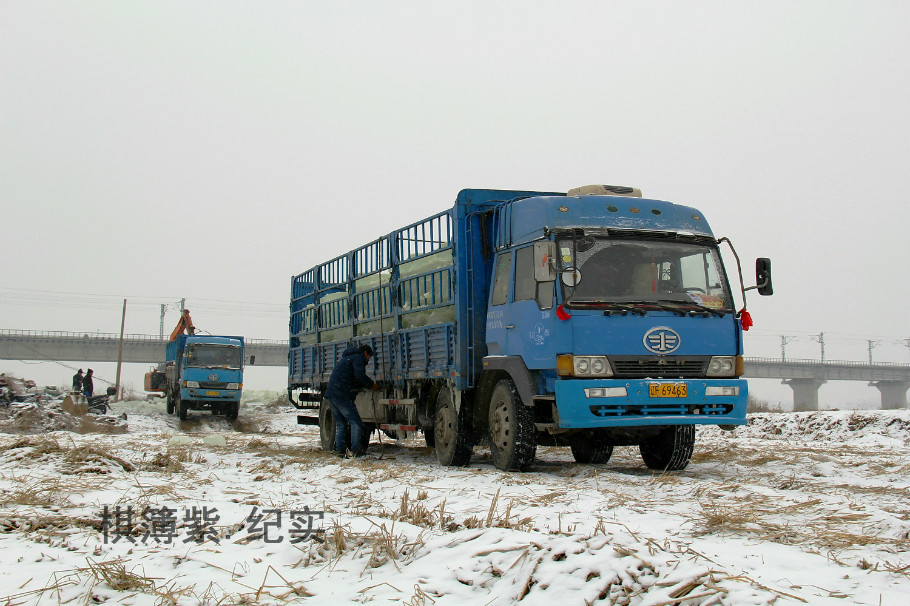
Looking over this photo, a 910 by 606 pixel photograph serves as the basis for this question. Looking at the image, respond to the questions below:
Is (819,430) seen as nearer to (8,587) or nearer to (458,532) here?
(458,532)

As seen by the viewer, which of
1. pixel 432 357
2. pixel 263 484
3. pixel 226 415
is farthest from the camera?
pixel 226 415

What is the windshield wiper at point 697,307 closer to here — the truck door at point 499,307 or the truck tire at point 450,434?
the truck door at point 499,307

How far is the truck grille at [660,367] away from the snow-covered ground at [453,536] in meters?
1.11

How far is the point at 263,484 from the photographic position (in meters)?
8.80

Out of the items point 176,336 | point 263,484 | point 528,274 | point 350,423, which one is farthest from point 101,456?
point 176,336

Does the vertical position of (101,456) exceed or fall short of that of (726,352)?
it falls short

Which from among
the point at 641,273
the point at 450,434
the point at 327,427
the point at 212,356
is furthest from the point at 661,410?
the point at 212,356

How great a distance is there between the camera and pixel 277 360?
73.9 m

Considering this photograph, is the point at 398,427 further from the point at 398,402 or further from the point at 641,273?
the point at 641,273

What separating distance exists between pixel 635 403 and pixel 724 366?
129 centimetres

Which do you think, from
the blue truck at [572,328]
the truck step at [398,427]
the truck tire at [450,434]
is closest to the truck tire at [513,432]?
the blue truck at [572,328]

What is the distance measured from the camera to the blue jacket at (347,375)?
42.0 ft

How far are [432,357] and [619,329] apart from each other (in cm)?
317

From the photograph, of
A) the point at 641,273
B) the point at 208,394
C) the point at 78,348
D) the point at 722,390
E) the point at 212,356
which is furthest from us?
the point at 78,348
